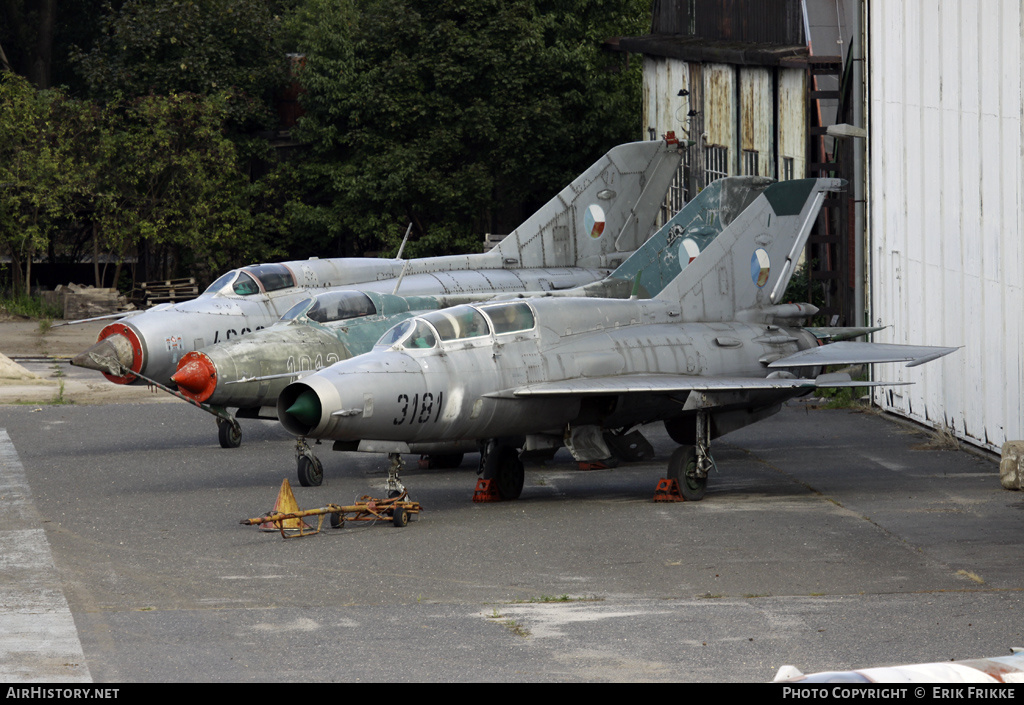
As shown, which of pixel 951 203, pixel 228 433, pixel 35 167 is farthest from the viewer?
pixel 35 167

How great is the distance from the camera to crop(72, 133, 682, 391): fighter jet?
19312 mm

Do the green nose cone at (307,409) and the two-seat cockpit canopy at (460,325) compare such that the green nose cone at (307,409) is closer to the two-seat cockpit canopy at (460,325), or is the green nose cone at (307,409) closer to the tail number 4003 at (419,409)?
the tail number 4003 at (419,409)

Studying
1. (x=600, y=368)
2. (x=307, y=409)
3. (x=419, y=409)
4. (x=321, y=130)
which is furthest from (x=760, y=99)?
(x=307, y=409)

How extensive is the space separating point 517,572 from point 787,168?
17170 millimetres

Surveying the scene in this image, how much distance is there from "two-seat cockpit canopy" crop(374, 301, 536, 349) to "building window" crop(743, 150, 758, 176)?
14.7m

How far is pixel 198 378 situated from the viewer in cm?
1733

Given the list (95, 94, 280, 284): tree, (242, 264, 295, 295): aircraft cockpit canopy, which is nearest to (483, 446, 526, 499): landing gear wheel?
(242, 264, 295, 295): aircraft cockpit canopy

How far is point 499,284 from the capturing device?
22344mm

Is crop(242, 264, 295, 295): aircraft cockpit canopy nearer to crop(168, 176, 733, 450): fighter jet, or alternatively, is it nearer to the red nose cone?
crop(168, 176, 733, 450): fighter jet

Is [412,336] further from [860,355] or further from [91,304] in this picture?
[91,304]

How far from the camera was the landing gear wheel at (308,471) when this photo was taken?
16.9 m

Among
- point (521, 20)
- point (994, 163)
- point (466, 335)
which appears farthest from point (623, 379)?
point (521, 20)

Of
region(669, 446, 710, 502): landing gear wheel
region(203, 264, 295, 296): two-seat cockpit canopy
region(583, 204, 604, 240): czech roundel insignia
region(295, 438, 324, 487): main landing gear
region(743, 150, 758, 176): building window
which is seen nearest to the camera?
region(669, 446, 710, 502): landing gear wheel
